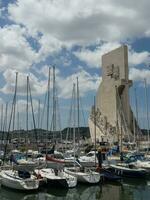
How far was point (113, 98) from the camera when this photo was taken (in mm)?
88188

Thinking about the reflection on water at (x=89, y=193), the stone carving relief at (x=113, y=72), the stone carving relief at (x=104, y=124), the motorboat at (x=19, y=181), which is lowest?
the reflection on water at (x=89, y=193)

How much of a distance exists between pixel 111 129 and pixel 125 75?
13.1 m

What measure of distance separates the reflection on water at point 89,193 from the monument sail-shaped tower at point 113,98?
53.4 meters

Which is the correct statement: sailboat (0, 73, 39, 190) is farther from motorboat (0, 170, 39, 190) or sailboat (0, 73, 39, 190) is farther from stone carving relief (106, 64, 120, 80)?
stone carving relief (106, 64, 120, 80)

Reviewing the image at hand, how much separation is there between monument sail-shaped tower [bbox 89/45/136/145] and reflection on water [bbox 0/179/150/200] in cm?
5341

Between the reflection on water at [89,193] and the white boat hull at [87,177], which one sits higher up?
the white boat hull at [87,177]

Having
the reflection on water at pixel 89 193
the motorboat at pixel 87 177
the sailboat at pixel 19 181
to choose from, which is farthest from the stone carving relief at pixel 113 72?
the sailboat at pixel 19 181

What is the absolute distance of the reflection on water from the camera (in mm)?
25281

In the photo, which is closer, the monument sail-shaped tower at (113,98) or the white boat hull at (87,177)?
the white boat hull at (87,177)

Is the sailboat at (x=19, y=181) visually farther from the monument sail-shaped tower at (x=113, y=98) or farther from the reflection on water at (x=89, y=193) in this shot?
the monument sail-shaped tower at (x=113, y=98)

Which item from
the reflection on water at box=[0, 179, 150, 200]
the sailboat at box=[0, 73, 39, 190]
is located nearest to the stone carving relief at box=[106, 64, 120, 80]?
the reflection on water at box=[0, 179, 150, 200]

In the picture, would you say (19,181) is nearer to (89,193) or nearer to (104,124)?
(89,193)

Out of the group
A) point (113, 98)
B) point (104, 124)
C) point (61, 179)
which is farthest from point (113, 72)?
point (61, 179)

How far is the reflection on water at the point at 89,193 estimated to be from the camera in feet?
82.9
